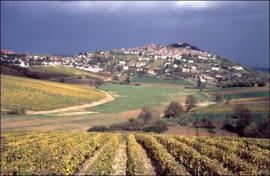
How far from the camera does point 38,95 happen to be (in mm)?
63938

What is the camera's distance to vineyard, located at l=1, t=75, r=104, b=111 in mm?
56625

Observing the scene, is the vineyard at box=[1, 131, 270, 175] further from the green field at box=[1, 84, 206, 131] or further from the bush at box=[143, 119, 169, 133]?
the green field at box=[1, 84, 206, 131]

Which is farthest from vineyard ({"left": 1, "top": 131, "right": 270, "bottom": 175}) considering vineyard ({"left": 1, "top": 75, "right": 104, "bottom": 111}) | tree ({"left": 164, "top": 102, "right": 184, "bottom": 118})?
vineyard ({"left": 1, "top": 75, "right": 104, "bottom": 111})

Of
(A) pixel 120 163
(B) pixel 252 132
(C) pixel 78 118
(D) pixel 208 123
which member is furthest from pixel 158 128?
(A) pixel 120 163

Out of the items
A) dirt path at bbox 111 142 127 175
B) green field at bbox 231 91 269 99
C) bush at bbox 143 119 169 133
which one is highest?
green field at bbox 231 91 269 99

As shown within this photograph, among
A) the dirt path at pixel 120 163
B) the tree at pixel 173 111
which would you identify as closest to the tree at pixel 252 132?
the tree at pixel 173 111

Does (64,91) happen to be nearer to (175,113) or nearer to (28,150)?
(175,113)

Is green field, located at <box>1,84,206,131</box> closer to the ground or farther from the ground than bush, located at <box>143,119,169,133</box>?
closer to the ground

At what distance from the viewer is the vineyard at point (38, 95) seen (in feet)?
186

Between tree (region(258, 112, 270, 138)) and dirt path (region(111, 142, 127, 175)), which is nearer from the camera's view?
dirt path (region(111, 142, 127, 175))

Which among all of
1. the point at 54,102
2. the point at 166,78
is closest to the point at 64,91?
the point at 54,102

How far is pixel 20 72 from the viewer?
86500 millimetres

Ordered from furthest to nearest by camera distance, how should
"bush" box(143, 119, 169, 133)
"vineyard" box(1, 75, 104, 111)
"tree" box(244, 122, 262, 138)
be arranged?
"vineyard" box(1, 75, 104, 111)
"bush" box(143, 119, 169, 133)
"tree" box(244, 122, 262, 138)

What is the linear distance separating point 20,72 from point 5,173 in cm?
7818
